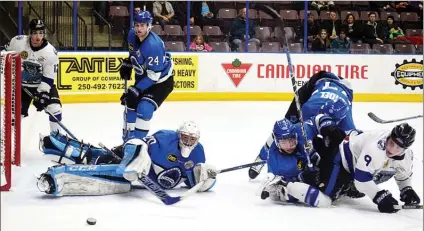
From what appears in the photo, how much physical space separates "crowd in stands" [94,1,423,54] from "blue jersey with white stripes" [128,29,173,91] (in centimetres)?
380

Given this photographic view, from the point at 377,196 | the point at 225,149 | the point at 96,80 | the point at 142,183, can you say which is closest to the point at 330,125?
the point at 377,196

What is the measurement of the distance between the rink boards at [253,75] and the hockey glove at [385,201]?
213 inches

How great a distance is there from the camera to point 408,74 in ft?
33.2

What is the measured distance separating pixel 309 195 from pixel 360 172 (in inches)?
14.6

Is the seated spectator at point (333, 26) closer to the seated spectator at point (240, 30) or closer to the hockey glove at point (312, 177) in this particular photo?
the seated spectator at point (240, 30)

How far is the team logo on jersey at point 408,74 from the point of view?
33.1 feet

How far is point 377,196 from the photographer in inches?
173

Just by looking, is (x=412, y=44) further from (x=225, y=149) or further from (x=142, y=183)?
(x=142, y=183)

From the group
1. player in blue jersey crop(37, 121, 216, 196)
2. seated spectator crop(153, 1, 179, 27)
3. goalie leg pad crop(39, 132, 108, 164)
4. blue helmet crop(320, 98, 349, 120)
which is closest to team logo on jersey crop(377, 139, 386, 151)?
blue helmet crop(320, 98, 349, 120)

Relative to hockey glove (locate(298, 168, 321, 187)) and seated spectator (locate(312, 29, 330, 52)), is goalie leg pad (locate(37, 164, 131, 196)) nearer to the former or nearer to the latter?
hockey glove (locate(298, 168, 321, 187))

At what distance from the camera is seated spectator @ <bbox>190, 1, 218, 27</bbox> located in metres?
10.0

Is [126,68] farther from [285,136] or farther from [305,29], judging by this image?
[305,29]

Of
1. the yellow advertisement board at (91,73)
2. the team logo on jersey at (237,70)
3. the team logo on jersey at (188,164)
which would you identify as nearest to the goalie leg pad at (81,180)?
the team logo on jersey at (188,164)

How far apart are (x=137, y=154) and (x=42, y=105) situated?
180cm
